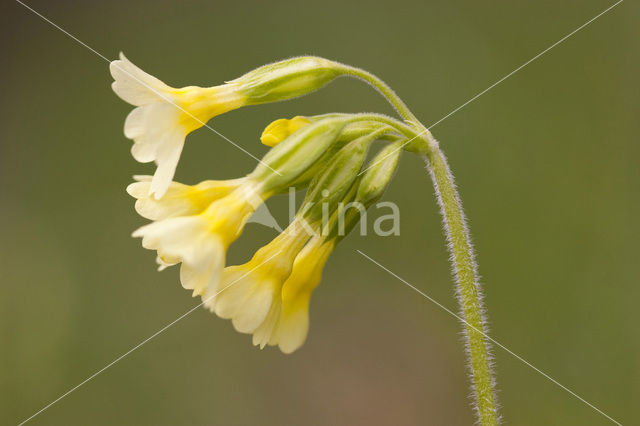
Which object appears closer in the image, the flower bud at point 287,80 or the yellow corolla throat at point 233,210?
the yellow corolla throat at point 233,210

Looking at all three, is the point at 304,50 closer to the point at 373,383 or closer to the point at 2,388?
the point at 373,383

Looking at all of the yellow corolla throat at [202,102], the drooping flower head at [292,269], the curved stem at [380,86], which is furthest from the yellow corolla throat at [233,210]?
the curved stem at [380,86]

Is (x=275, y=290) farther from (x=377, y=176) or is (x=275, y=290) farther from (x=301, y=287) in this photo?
(x=377, y=176)

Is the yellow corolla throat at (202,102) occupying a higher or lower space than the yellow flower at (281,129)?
higher

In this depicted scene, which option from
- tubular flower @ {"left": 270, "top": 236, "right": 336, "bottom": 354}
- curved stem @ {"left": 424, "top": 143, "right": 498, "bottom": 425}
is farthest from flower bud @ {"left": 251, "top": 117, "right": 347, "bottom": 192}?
curved stem @ {"left": 424, "top": 143, "right": 498, "bottom": 425}

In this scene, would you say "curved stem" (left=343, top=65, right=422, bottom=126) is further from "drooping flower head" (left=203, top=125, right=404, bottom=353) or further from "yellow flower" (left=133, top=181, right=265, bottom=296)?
"yellow flower" (left=133, top=181, right=265, bottom=296)

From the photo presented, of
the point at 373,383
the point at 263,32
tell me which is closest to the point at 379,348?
the point at 373,383

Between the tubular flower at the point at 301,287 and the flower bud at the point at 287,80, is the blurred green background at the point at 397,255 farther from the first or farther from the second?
the flower bud at the point at 287,80

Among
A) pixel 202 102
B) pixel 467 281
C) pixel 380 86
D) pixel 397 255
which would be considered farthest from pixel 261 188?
pixel 397 255
